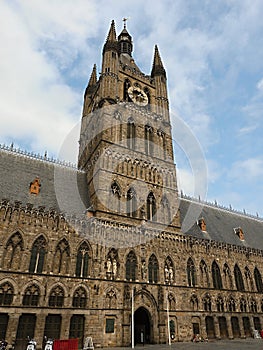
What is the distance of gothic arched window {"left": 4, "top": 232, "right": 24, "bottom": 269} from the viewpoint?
22.3 m

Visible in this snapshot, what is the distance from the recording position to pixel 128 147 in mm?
34344

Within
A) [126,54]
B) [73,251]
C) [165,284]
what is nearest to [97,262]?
[73,251]

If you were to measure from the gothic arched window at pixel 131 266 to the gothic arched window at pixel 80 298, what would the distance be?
15.3 feet

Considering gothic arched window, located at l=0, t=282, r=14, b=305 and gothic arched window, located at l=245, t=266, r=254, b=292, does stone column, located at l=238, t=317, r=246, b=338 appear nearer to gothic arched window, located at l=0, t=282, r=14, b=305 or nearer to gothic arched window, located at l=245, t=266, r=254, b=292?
gothic arched window, located at l=245, t=266, r=254, b=292

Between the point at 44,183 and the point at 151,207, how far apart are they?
40.7 feet

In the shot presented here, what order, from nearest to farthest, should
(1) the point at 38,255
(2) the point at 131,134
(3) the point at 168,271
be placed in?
(1) the point at 38,255
(3) the point at 168,271
(2) the point at 131,134

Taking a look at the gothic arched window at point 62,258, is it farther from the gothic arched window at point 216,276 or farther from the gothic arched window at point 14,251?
the gothic arched window at point 216,276

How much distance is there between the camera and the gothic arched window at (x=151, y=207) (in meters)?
32.0

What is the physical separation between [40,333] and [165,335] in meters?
11.8

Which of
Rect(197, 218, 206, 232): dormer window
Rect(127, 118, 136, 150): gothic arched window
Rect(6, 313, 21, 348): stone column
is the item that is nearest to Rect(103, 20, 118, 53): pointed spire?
Rect(127, 118, 136, 150): gothic arched window

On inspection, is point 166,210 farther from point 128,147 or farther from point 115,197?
point 128,147

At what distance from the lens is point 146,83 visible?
4312 cm

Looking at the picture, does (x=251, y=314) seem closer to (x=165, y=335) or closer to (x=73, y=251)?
(x=165, y=335)

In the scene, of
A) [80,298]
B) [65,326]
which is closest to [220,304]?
[80,298]
